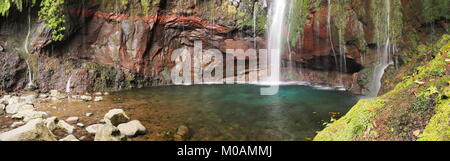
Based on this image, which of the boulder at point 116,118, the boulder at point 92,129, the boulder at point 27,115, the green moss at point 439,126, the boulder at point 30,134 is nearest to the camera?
the green moss at point 439,126

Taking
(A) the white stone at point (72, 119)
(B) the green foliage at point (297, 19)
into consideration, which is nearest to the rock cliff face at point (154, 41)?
(B) the green foliage at point (297, 19)

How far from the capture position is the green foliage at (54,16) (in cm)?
1265

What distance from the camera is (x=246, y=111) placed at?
31.1 ft

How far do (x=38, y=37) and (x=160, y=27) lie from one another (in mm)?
6207

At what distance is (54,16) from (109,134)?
9505mm

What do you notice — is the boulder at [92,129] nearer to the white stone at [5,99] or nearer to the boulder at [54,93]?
the white stone at [5,99]

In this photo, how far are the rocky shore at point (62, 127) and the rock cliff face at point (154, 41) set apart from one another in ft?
10.9

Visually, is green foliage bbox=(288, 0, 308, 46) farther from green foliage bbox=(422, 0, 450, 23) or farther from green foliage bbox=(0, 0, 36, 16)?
green foliage bbox=(0, 0, 36, 16)

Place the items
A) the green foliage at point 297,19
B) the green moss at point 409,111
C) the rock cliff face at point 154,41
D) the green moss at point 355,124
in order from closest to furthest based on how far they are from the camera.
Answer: the green moss at point 409,111 → the green moss at point 355,124 → the rock cliff face at point 154,41 → the green foliage at point 297,19

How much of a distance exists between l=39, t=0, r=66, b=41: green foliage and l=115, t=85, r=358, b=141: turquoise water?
4.25m

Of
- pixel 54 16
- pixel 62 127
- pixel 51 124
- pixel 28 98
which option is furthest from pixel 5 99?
pixel 62 127

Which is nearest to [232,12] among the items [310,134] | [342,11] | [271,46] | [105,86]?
[271,46]

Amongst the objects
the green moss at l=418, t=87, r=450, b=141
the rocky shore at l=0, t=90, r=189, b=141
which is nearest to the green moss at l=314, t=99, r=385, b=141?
the green moss at l=418, t=87, r=450, b=141

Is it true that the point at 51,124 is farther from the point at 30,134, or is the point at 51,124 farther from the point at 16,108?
the point at 16,108
